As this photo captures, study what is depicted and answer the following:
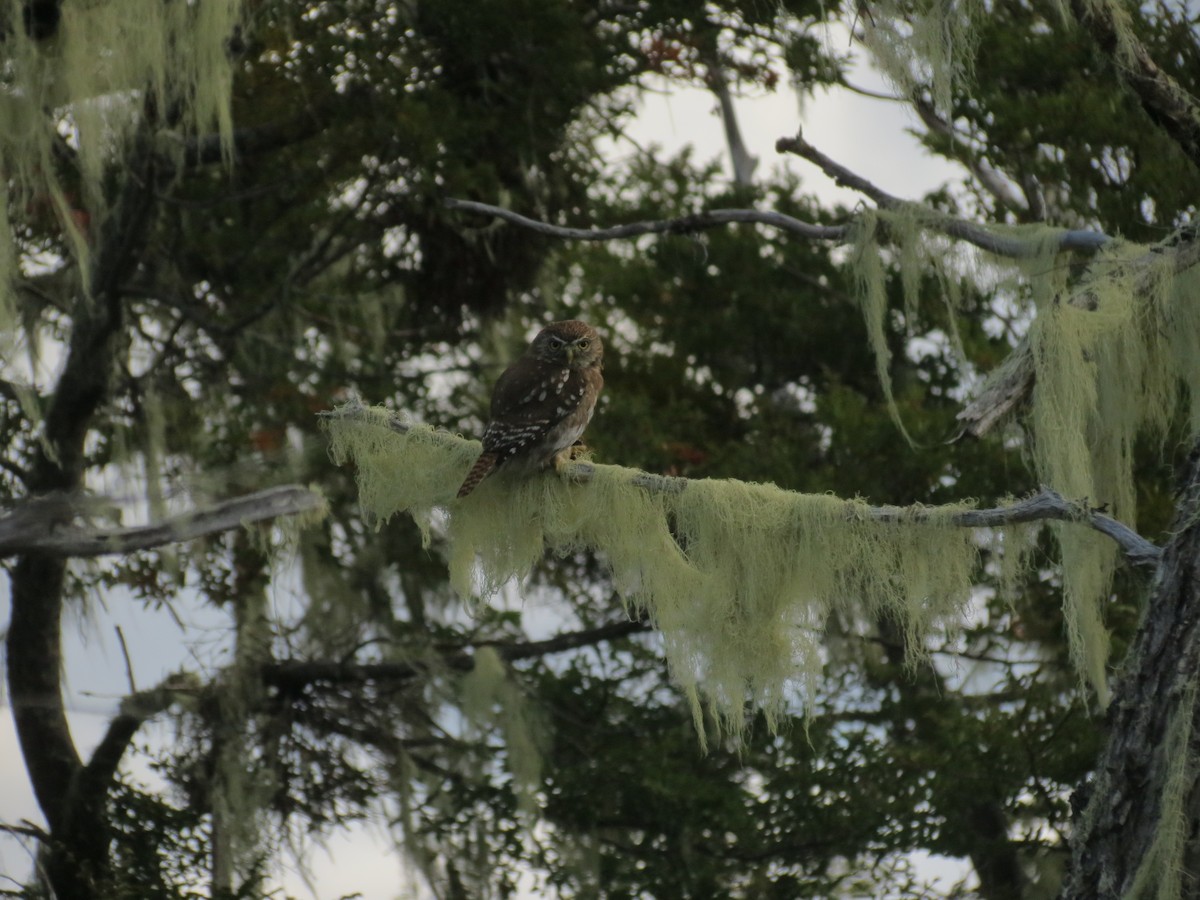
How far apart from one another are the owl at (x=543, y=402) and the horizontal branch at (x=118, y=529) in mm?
1058

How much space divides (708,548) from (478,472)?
0.63 m

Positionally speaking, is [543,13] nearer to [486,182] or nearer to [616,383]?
[486,182]

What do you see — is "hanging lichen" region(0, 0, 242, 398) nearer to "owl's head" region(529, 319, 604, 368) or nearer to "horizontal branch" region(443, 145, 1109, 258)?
"horizontal branch" region(443, 145, 1109, 258)

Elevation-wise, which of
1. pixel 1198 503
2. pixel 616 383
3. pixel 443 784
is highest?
pixel 616 383

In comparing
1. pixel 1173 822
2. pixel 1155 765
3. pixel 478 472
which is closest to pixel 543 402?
pixel 478 472

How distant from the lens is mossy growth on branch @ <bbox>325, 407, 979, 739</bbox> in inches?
154

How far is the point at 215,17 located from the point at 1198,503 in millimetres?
4111

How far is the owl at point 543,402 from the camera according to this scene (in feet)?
14.2

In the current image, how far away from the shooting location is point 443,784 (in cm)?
762

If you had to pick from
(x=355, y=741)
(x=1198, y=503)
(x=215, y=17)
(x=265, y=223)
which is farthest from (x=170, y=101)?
(x=1198, y=503)

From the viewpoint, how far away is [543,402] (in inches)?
186

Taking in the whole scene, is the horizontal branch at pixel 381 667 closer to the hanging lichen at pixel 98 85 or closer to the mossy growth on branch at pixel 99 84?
the hanging lichen at pixel 98 85

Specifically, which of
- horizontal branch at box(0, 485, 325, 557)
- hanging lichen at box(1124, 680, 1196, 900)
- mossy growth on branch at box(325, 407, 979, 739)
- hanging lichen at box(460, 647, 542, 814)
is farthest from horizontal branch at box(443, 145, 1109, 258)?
hanging lichen at box(460, 647, 542, 814)

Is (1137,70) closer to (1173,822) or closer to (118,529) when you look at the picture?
(1173,822)
